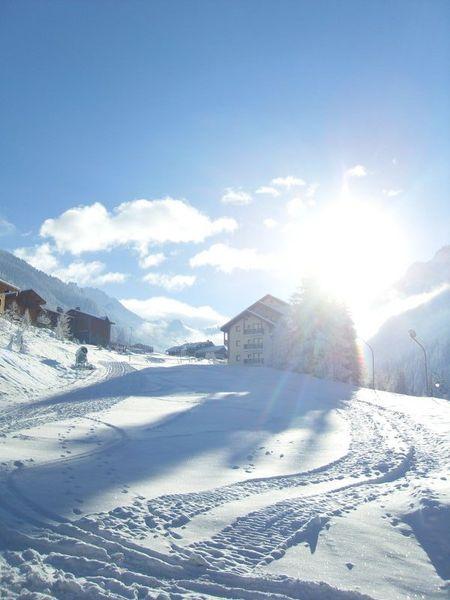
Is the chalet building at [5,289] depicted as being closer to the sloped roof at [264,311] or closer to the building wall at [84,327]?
the sloped roof at [264,311]

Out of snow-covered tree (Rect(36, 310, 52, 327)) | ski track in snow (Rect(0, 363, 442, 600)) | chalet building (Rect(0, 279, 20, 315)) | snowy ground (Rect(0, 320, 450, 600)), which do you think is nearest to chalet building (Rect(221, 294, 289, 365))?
snow-covered tree (Rect(36, 310, 52, 327))

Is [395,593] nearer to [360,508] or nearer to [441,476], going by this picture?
[360,508]

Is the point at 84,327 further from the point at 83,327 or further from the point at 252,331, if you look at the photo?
the point at 252,331

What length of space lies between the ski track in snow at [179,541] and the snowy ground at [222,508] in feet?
0.06

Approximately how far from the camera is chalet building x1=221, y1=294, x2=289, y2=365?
58.7 metres

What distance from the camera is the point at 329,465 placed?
30.2 ft

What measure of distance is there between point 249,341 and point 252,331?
1.40 m

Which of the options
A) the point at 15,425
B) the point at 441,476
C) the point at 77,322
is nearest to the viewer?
the point at 441,476

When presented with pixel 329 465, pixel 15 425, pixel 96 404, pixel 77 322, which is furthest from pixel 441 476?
pixel 77 322

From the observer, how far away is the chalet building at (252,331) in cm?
5866

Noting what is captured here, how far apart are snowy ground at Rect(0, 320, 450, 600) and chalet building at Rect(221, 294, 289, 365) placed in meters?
43.8

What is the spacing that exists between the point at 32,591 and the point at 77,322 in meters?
90.6

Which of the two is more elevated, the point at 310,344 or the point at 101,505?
the point at 310,344

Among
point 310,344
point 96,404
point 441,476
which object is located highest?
point 310,344
